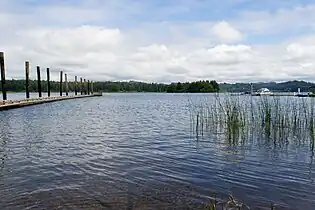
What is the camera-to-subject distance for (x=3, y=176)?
941cm

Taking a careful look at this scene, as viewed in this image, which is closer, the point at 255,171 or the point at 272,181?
the point at 272,181

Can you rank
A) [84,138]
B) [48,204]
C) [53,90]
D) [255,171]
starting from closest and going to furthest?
[48,204] → [255,171] → [84,138] → [53,90]

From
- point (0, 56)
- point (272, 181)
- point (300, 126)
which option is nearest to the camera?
point (272, 181)

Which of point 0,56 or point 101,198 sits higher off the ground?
point 0,56

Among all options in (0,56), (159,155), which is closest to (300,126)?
(159,155)

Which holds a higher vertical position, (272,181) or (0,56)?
(0,56)

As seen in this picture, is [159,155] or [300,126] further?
[300,126]

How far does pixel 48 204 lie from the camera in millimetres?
7250

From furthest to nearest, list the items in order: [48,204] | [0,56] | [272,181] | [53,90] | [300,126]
A: [53,90] → [0,56] → [300,126] → [272,181] → [48,204]

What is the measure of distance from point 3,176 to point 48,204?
2826 mm

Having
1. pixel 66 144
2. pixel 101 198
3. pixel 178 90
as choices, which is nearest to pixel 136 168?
pixel 101 198

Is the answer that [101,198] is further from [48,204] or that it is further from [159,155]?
[159,155]

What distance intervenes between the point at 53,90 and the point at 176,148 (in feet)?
608

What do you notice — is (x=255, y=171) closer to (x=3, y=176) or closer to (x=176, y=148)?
(x=176, y=148)
